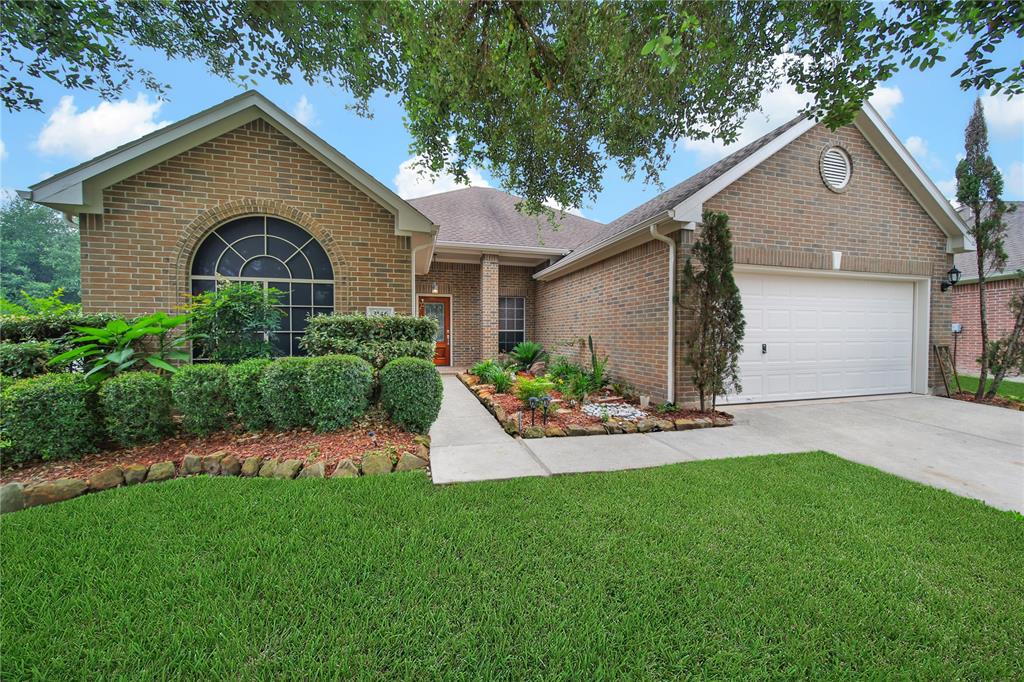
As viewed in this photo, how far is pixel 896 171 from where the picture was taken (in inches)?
310

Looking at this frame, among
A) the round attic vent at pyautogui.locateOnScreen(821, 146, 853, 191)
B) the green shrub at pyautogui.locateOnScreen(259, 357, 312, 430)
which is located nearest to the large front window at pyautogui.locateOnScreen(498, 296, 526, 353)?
the round attic vent at pyautogui.locateOnScreen(821, 146, 853, 191)

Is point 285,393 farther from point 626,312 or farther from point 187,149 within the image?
point 626,312

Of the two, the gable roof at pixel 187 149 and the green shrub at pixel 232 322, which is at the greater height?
the gable roof at pixel 187 149

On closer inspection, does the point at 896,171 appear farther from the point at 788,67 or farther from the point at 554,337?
the point at 554,337

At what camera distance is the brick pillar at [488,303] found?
1198cm

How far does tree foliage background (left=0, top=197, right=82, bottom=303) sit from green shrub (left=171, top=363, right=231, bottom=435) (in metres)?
28.6

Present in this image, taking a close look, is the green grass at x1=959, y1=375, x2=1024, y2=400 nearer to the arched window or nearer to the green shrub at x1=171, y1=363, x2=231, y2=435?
the arched window

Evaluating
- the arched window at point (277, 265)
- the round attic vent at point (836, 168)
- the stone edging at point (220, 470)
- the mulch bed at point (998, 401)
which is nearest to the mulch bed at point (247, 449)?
the stone edging at point (220, 470)

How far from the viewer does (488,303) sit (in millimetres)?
12000

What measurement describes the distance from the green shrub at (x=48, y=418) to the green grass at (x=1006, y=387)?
14981mm

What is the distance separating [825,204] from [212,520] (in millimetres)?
10239

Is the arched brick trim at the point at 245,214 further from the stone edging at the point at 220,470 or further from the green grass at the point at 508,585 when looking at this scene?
the green grass at the point at 508,585

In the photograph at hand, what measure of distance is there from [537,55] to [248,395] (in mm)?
5917

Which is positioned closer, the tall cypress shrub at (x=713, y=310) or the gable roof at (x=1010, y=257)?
the tall cypress shrub at (x=713, y=310)
